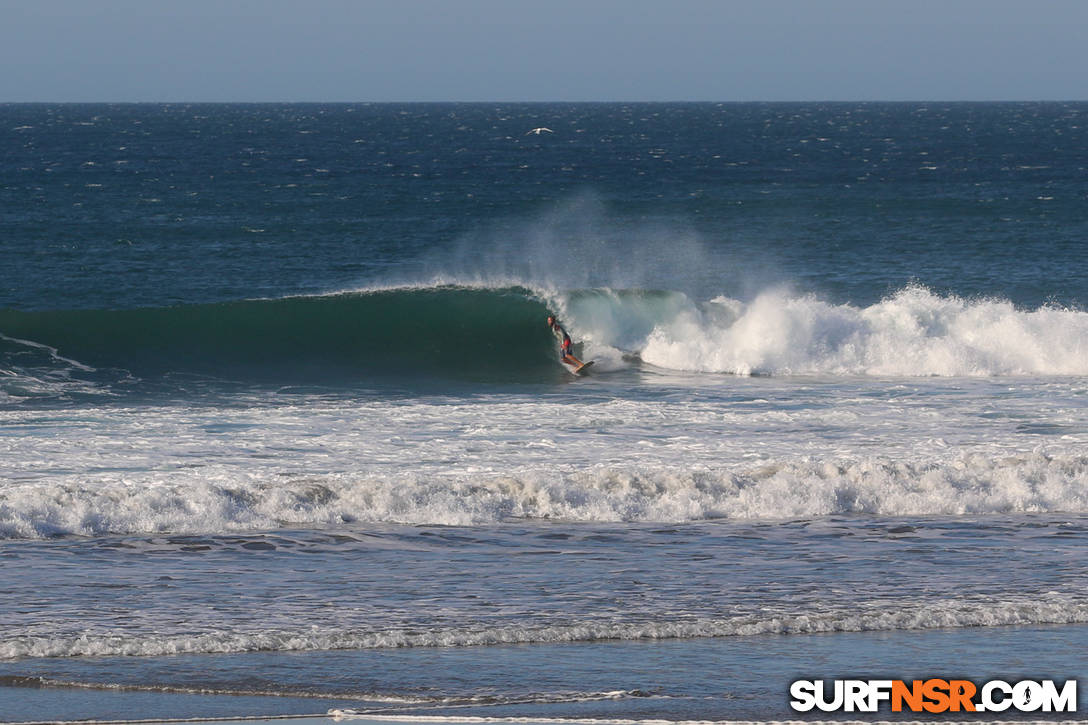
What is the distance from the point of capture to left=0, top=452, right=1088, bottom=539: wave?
13.1 meters

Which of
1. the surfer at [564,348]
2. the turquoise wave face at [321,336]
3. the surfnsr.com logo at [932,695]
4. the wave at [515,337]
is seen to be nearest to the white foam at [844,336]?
the wave at [515,337]

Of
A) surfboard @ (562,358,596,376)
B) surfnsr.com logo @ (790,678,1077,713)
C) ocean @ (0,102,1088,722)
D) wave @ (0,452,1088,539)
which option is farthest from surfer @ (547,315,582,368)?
surfnsr.com logo @ (790,678,1077,713)

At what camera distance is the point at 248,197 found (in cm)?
6016

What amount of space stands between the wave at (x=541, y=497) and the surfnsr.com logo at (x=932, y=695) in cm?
483

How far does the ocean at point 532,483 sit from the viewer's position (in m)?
9.09

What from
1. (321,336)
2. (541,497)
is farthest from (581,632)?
(321,336)

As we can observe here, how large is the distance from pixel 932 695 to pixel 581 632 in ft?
7.97

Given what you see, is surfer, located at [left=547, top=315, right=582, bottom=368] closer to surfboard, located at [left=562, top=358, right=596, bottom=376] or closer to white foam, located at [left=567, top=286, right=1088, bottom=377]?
surfboard, located at [left=562, top=358, right=596, bottom=376]

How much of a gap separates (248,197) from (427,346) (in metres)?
36.8

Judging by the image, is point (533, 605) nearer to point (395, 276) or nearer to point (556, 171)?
point (395, 276)

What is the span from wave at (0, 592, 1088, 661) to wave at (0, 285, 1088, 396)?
12.1 metres

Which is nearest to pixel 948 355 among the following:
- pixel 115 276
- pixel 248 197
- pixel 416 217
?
pixel 115 276

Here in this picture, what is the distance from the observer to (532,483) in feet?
46.2

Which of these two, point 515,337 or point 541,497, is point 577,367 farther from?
point 541,497
